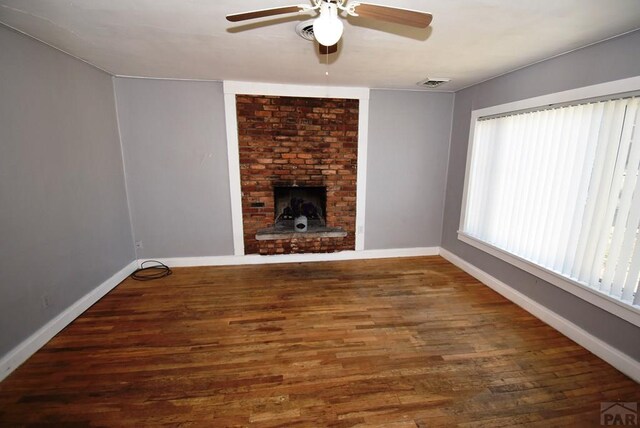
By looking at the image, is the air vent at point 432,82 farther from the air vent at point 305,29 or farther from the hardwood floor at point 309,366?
the hardwood floor at point 309,366

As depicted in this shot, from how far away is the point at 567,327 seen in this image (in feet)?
7.48

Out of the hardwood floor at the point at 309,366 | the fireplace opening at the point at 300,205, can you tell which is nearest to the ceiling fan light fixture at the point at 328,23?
the hardwood floor at the point at 309,366

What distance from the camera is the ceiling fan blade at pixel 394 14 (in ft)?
3.91

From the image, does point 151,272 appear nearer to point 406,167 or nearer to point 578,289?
point 406,167

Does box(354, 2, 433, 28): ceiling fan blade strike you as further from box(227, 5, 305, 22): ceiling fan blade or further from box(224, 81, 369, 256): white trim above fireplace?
box(224, 81, 369, 256): white trim above fireplace

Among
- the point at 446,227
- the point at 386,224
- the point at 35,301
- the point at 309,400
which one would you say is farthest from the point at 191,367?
the point at 446,227

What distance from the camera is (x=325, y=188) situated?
3791 mm

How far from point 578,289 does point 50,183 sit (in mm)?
4456

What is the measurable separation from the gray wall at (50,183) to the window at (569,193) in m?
4.30

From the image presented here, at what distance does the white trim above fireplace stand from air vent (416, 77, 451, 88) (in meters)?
0.71

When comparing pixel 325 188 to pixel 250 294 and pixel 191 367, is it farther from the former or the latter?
pixel 191 367

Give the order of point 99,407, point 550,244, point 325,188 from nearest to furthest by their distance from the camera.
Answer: point 99,407, point 550,244, point 325,188

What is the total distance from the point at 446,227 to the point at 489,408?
270 cm

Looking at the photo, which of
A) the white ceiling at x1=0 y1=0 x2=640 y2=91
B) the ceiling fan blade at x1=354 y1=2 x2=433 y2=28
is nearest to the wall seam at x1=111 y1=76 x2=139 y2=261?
the white ceiling at x1=0 y1=0 x2=640 y2=91
